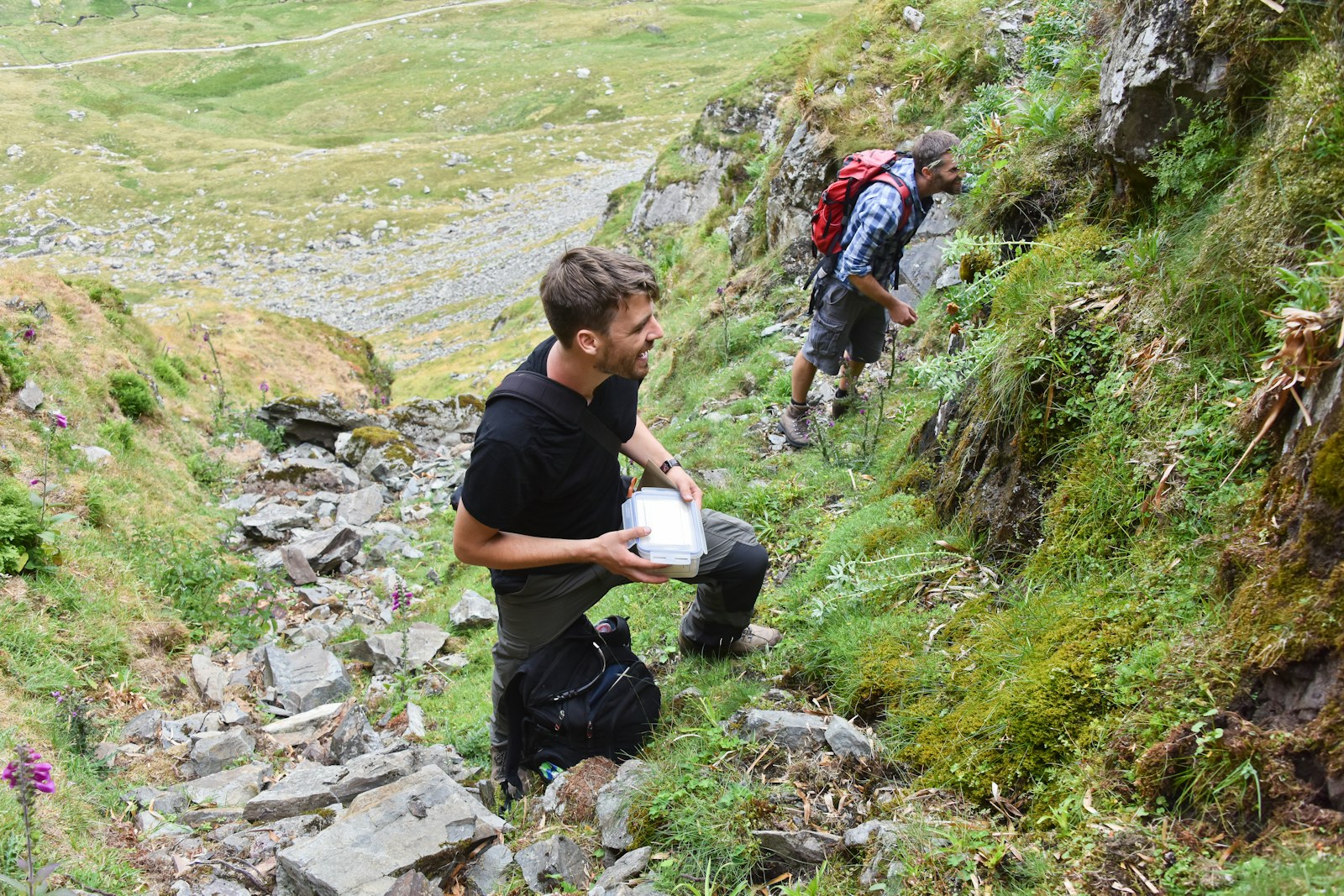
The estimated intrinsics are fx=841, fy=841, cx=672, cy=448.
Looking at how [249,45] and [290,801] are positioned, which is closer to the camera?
[290,801]

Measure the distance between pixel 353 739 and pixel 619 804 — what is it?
124 inches

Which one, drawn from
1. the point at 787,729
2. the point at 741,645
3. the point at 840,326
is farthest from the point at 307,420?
the point at 787,729

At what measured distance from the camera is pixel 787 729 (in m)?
4.12

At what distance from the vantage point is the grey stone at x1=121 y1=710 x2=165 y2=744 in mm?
6594

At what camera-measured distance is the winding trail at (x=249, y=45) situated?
117375 mm

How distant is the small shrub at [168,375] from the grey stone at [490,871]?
13993 mm

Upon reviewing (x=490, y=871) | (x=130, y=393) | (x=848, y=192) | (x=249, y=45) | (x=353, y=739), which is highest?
(x=249, y=45)

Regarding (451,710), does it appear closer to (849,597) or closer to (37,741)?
(37,741)

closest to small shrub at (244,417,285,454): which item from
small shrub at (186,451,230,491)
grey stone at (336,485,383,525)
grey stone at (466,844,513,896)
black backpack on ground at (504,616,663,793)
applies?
small shrub at (186,451,230,491)

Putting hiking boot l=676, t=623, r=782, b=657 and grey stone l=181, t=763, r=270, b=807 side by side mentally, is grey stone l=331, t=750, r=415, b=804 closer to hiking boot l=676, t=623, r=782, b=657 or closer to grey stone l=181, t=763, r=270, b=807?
grey stone l=181, t=763, r=270, b=807

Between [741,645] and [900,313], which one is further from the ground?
[900,313]

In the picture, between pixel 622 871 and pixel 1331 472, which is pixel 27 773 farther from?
pixel 1331 472

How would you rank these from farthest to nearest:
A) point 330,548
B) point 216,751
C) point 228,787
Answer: point 330,548 → point 216,751 → point 228,787

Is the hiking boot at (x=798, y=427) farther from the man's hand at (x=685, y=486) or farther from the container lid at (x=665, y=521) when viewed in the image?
the container lid at (x=665, y=521)
